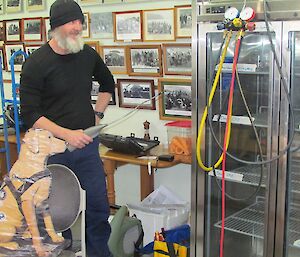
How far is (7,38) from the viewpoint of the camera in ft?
16.1

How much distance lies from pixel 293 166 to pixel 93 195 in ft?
3.84

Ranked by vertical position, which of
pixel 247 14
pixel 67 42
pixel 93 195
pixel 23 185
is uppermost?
pixel 247 14

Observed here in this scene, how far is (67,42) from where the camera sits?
2.76 metres

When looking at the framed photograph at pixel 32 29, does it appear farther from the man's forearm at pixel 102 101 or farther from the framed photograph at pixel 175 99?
the man's forearm at pixel 102 101

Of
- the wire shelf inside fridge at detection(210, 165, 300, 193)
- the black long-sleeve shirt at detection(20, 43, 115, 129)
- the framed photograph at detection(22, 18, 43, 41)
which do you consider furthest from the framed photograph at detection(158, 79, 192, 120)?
the framed photograph at detection(22, 18, 43, 41)

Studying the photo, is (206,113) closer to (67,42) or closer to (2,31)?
(67,42)

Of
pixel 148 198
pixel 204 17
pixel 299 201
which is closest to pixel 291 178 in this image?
pixel 299 201

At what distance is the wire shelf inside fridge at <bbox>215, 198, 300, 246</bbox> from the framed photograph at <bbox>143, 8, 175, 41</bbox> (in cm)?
147

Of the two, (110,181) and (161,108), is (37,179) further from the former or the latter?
(161,108)

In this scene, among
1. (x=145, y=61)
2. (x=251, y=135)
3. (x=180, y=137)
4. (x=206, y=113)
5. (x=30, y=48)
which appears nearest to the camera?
(x=206, y=113)

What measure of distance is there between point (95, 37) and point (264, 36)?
2015 millimetres

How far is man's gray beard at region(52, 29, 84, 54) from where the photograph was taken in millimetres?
2758

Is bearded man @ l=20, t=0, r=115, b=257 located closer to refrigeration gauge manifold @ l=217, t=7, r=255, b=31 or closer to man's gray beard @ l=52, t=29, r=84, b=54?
man's gray beard @ l=52, t=29, r=84, b=54

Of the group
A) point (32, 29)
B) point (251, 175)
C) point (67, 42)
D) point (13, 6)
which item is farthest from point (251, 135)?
point (13, 6)
